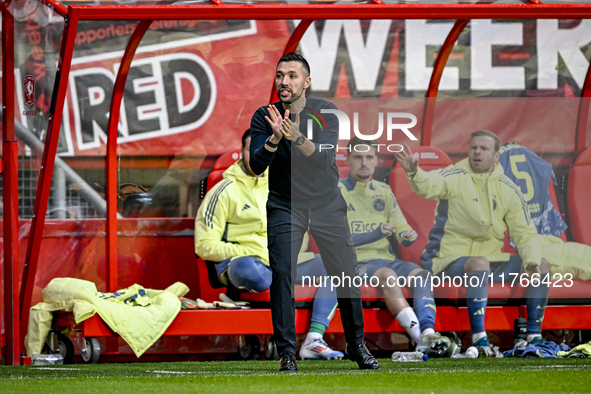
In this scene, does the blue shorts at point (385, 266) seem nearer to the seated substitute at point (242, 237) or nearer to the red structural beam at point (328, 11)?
the seated substitute at point (242, 237)

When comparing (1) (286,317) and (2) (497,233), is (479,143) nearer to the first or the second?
(2) (497,233)

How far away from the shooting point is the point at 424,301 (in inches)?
210

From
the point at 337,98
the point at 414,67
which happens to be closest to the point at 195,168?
the point at 337,98

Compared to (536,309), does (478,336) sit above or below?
below

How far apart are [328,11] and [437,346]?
6.51ft

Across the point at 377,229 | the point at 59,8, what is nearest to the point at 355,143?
the point at 377,229

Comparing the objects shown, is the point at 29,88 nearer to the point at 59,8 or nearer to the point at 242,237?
the point at 59,8

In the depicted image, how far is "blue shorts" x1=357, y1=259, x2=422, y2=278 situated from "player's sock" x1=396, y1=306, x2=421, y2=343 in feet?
0.84

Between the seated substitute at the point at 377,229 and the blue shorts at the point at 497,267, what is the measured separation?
0.17m

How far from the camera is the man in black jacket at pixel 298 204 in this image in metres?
4.01

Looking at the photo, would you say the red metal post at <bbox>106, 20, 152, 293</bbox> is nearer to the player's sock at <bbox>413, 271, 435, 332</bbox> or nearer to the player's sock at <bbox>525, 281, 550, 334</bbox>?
the player's sock at <bbox>413, 271, 435, 332</bbox>

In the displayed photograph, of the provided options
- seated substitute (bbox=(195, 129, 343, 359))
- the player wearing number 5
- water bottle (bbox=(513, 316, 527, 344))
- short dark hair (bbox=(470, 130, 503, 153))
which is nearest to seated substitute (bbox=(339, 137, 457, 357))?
the player wearing number 5

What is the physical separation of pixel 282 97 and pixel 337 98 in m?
2.52

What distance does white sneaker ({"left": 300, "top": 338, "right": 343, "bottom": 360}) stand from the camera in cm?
518
